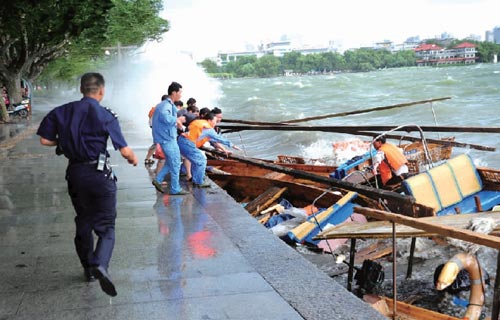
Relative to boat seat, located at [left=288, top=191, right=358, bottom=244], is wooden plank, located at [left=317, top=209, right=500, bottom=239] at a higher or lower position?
higher

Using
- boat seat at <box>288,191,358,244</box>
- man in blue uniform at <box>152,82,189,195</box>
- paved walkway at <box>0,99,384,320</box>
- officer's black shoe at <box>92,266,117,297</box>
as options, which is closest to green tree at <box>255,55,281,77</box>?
man in blue uniform at <box>152,82,189,195</box>

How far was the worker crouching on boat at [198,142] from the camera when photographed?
10.0 meters

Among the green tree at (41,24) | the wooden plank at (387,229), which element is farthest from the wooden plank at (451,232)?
the green tree at (41,24)

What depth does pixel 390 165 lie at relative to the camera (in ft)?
33.7

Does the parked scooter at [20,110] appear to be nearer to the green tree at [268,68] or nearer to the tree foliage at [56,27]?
the tree foliage at [56,27]

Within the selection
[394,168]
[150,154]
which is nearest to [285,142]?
[150,154]

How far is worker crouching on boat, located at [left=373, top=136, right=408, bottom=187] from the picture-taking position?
Result: 33.5ft

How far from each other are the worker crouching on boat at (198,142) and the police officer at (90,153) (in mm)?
4787

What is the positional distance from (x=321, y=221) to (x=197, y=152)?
274cm

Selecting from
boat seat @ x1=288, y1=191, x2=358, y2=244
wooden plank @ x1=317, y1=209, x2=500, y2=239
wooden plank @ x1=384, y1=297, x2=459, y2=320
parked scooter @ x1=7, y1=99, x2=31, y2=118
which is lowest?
wooden plank @ x1=384, y1=297, x2=459, y2=320

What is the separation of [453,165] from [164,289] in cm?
544

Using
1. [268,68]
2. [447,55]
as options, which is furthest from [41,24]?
[268,68]

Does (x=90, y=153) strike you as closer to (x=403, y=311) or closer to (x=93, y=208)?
(x=93, y=208)

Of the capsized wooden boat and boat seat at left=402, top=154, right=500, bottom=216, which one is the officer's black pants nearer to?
the capsized wooden boat
